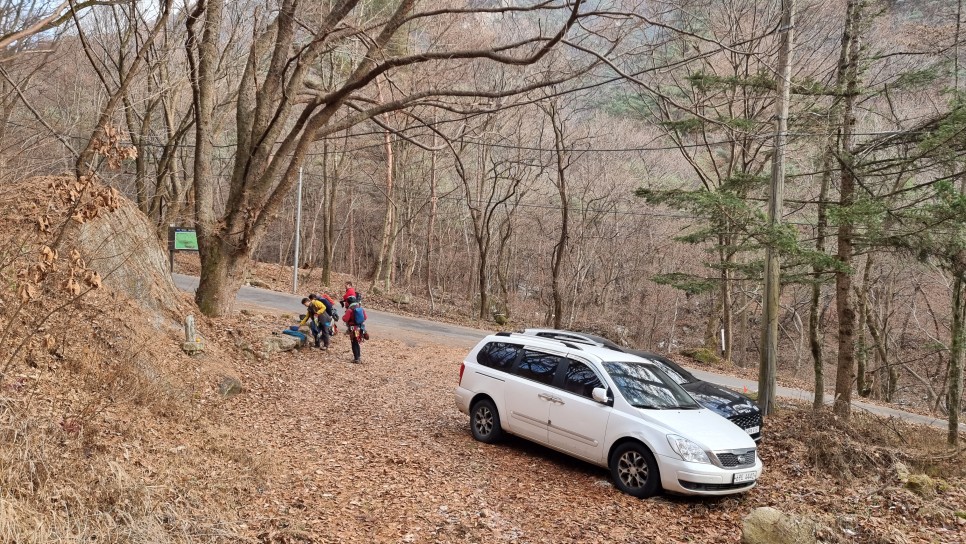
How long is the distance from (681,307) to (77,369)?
39.4 meters

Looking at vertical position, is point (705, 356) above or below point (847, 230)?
below

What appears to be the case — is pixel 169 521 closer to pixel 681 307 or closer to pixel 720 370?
pixel 720 370

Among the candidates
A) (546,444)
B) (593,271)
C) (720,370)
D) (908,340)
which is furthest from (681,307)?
(546,444)

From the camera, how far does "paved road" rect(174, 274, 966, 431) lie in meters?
17.7

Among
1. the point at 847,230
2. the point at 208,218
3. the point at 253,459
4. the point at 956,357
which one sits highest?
the point at 847,230

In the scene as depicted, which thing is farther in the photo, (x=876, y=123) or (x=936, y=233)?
(x=876, y=123)

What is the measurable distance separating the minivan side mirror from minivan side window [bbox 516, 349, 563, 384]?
895mm

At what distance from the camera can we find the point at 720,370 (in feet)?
72.3

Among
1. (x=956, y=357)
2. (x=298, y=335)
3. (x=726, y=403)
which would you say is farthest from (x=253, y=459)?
(x=956, y=357)

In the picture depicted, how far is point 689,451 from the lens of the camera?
6824 mm

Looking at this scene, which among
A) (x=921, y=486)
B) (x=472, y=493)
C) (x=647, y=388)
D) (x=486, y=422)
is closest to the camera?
(x=472, y=493)

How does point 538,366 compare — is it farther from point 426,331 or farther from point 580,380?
point 426,331

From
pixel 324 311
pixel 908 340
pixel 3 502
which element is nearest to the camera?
pixel 3 502

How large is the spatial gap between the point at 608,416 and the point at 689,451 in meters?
1.07
